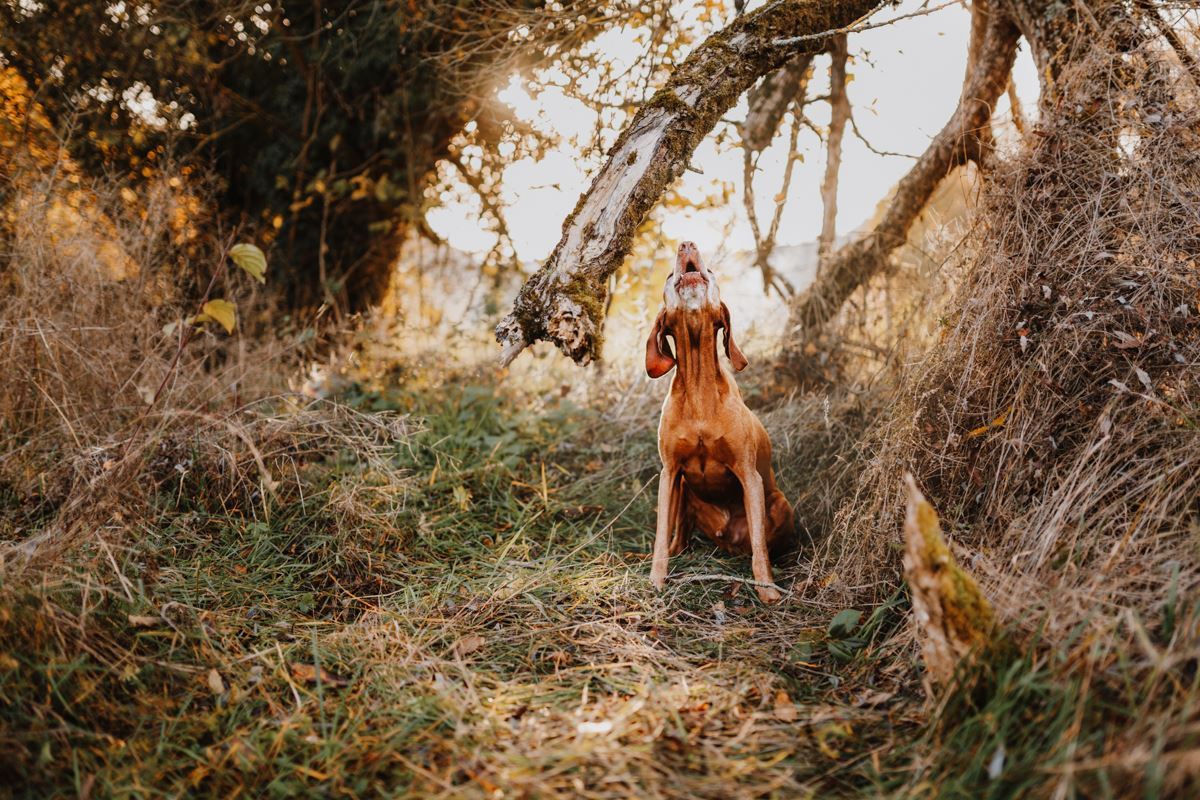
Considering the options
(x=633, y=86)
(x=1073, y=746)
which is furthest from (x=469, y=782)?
(x=633, y=86)

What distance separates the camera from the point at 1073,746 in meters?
1.65

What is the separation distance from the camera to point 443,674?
8.35 feet

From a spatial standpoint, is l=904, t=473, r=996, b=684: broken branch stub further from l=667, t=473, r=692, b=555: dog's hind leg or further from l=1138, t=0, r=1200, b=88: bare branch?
l=1138, t=0, r=1200, b=88: bare branch

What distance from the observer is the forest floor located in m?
1.99

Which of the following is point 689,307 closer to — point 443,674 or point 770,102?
point 443,674

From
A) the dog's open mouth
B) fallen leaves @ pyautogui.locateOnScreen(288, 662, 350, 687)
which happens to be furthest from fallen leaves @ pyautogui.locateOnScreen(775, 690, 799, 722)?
the dog's open mouth

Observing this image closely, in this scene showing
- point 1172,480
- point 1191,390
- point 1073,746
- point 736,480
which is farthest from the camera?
point 736,480

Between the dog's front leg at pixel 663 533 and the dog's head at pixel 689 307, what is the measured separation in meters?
0.53

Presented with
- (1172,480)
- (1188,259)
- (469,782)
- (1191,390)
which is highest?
(1188,259)

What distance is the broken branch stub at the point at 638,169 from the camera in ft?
9.94

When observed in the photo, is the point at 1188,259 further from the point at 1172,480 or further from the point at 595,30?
the point at 595,30

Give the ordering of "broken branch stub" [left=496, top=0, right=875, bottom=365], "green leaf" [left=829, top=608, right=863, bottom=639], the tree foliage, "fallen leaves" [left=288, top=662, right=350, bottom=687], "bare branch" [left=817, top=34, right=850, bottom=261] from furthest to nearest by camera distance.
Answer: the tree foliage < "bare branch" [left=817, top=34, right=850, bottom=261] < "broken branch stub" [left=496, top=0, right=875, bottom=365] < "green leaf" [left=829, top=608, right=863, bottom=639] < "fallen leaves" [left=288, top=662, right=350, bottom=687]

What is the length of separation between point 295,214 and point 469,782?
20.3 feet

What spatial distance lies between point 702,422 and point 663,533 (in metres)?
0.55
